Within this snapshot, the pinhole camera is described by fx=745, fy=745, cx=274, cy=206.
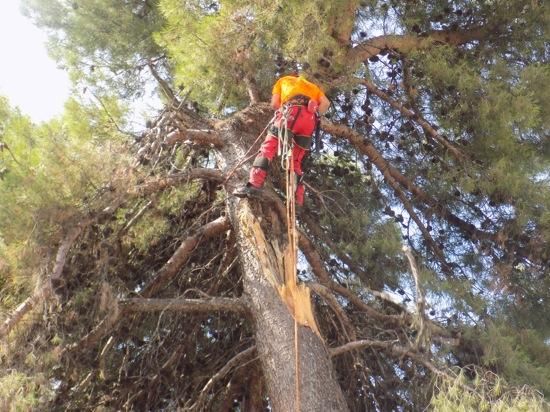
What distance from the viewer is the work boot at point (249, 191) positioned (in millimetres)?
4520

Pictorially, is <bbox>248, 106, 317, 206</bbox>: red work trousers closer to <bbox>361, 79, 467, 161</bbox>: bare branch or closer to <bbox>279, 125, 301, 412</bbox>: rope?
<bbox>279, 125, 301, 412</bbox>: rope

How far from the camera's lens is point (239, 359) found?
4359mm

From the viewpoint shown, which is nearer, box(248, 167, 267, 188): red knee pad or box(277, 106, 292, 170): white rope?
box(277, 106, 292, 170): white rope

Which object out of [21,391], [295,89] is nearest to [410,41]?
[295,89]

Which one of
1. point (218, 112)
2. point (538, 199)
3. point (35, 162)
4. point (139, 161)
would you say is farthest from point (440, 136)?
point (35, 162)

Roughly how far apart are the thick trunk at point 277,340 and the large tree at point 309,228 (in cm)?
1

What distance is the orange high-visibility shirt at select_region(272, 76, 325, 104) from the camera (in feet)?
14.8

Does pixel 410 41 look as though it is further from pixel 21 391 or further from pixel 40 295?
pixel 21 391

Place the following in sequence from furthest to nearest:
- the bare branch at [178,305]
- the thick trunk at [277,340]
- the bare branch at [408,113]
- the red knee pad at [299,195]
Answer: the bare branch at [408,113], the red knee pad at [299,195], the bare branch at [178,305], the thick trunk at [277,340]

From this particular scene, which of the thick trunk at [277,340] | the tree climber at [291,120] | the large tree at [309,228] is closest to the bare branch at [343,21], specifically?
the large tree at [309,228]

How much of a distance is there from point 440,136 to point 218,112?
1594 millimetres

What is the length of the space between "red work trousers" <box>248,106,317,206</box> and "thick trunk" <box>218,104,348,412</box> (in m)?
0.20

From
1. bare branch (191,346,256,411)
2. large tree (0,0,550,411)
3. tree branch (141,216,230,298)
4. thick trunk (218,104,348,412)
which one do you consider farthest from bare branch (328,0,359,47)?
bare branch (191,346,256,411)

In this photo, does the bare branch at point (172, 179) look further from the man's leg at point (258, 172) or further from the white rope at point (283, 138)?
the white rope at point (283, 138)
